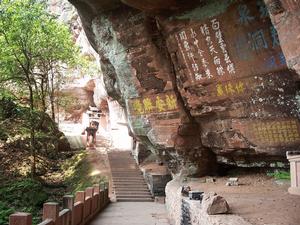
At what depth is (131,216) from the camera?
34.4 feet

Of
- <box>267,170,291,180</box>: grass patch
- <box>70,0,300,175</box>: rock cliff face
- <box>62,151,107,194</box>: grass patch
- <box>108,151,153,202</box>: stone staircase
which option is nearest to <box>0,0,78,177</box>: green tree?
<box>62,151,107,194</box>: grass patch

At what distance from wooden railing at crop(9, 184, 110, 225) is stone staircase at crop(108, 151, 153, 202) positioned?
2921mm

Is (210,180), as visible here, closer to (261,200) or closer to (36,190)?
(261,200)

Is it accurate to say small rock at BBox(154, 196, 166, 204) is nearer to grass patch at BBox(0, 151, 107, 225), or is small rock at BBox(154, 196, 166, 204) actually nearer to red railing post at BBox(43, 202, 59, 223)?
grass patch at BBox(0, 151, 107, 225)

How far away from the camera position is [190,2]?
9.09 m

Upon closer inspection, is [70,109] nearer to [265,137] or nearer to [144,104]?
[144,104]

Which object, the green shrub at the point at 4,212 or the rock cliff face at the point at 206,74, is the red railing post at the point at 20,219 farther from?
the green shrub at the point at 4,212

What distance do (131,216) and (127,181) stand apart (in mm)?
6743

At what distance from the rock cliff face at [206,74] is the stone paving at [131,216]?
1.95 m

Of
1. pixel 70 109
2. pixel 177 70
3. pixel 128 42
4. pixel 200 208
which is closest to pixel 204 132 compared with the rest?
pixel 177 70

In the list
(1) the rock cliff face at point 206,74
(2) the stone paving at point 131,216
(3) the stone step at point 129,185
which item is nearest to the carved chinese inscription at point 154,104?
(1) the rock cliff face at point 206,74

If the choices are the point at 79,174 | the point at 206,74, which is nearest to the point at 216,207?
the point at 206,74

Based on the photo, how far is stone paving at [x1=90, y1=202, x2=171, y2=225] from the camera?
9.40 meters

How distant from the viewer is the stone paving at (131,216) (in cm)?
940
